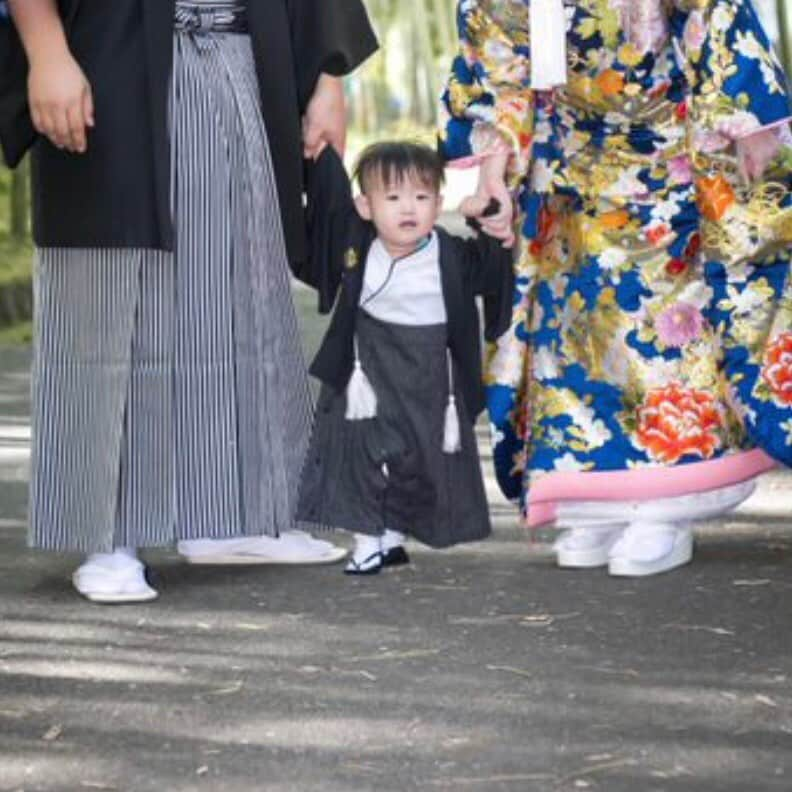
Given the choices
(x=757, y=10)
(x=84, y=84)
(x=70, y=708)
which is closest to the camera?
(x=70, y=708)

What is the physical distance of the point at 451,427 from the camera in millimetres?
6203

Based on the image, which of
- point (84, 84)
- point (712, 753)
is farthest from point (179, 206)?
point (712, 753)

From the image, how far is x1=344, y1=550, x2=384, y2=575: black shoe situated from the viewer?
618 cm

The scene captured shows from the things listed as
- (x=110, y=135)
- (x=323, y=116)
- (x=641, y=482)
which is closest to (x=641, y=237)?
(x=641, y=482)

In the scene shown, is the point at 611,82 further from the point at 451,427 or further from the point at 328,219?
the point at 451,427

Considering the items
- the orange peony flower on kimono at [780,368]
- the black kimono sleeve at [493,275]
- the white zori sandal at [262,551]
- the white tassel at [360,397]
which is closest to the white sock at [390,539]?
the white zori sandal at [262,551]

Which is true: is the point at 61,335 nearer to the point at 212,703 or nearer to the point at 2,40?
the point at 2,40

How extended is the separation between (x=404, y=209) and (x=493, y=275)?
12.1 inches

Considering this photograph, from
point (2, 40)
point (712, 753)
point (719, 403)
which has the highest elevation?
point (2, 40)

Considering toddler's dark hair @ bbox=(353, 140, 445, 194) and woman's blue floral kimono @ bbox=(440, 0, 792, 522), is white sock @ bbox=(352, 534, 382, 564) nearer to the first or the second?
woman's blue floral kimono @ bbox=(440, 0, 792, 522)

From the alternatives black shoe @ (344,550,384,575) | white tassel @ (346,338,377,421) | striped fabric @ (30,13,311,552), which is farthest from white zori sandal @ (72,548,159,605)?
white tassel @ (346,338,377,421)

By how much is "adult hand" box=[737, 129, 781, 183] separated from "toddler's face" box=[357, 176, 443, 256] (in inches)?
27.1

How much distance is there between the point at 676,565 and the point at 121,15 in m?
1.75

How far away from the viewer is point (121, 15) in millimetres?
5836
